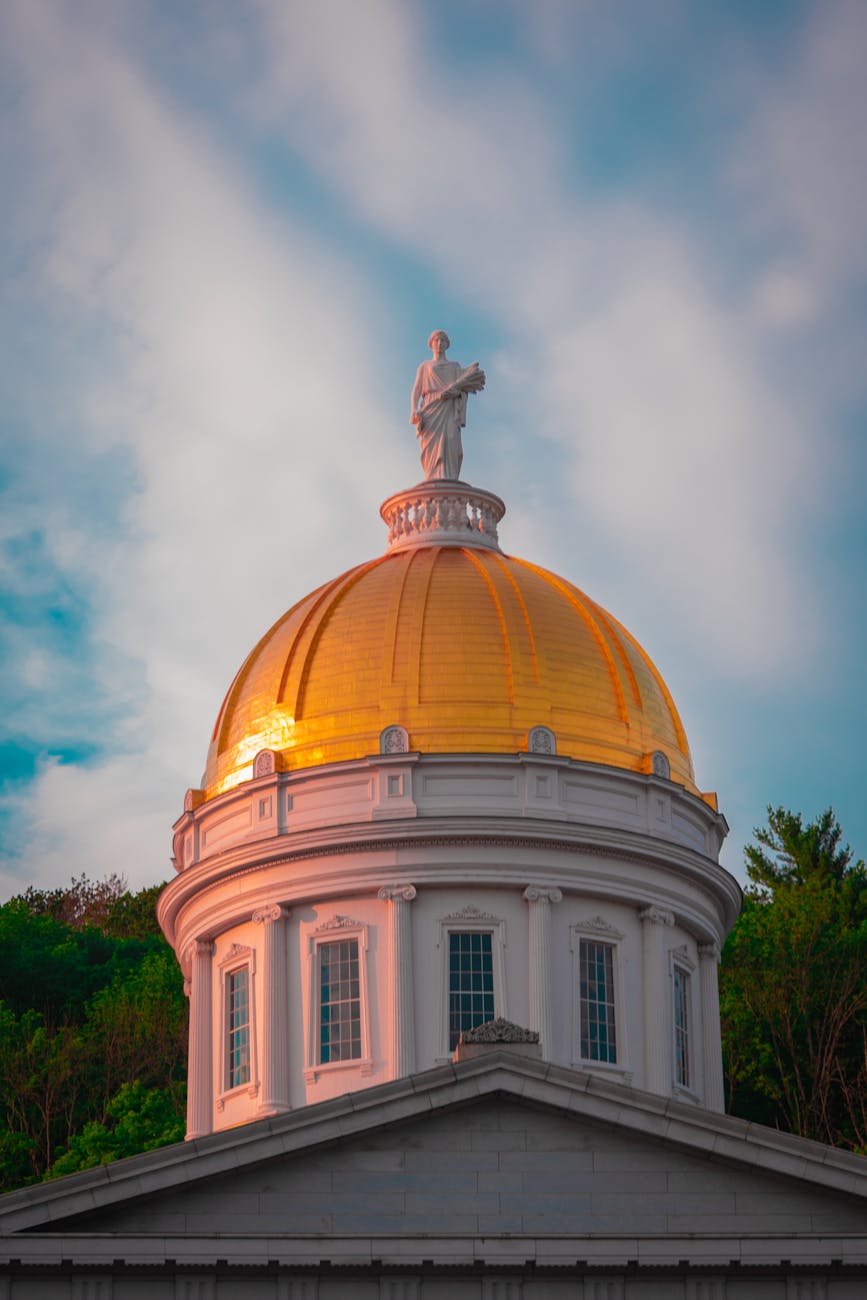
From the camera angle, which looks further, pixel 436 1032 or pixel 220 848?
pixel 220 848

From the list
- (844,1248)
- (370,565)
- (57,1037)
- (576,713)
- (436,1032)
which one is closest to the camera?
(844,1248)

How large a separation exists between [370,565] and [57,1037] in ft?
71.5

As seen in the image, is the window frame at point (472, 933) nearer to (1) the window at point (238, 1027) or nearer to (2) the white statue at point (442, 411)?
(1) the window at point (238, 1027)

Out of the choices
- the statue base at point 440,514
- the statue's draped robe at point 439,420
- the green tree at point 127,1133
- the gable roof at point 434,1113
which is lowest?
the gable roof at point 434,1113

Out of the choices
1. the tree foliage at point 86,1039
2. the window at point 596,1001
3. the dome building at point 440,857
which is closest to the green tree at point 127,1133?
the tree foliage at point 86,1039

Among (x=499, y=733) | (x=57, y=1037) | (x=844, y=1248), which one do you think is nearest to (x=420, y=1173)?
(x=844, y=1248)

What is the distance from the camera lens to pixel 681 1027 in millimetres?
55281

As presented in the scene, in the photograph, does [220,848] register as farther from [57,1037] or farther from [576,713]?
[57,1037]

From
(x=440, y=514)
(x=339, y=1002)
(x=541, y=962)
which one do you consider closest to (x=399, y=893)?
(x=339, y=1002)

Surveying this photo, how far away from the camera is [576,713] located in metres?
55.6

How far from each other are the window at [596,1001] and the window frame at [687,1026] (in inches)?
54.2

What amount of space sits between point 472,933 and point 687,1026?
Answer: 5743mm

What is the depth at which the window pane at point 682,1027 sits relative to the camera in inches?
2146

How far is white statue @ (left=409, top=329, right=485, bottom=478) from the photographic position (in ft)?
205
